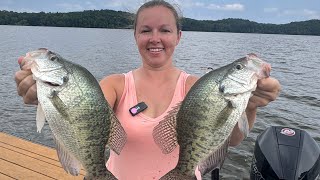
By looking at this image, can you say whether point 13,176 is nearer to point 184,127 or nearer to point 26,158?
point 26,158

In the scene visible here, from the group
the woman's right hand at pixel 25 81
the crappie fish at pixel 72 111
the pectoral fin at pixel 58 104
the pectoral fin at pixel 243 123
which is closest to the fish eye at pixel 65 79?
the crappie fish at pixel 72 111

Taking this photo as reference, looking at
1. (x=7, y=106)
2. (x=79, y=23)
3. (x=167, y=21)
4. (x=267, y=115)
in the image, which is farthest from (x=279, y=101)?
(x=79, y=23)

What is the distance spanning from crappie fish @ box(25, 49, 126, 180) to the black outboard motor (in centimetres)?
217

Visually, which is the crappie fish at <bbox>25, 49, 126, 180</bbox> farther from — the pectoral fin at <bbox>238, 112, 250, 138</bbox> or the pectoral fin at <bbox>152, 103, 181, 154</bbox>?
the pectoral fin at <bbox>238, 112, 250, 138</bbox>

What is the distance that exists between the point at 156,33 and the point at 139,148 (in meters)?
1.03

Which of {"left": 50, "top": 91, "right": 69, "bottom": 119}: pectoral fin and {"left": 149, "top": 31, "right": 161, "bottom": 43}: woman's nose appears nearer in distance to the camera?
{"left": 50, "top": 91, "right": 69, "bottom": 119}: pectoral fin

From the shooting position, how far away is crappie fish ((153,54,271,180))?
8.59 ft

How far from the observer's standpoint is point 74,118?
101 inches

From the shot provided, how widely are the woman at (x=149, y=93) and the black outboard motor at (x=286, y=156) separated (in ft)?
3.59

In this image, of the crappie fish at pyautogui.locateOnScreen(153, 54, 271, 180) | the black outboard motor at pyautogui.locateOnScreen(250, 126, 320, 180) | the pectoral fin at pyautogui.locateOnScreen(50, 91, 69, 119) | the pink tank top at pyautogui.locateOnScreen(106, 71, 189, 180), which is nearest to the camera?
the pectoral fin at pyautogui.locateOnScreen(50, 91, 69, 119)

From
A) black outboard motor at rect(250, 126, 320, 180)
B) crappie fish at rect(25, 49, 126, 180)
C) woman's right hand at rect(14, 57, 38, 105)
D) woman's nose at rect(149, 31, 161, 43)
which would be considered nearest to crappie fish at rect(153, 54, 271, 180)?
crappie fish at rect(25, 49, 126, 180)

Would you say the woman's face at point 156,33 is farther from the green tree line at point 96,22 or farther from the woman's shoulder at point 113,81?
the green tree line at point 96,22

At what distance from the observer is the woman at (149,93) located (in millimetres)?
3182

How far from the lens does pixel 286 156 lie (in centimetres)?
415
